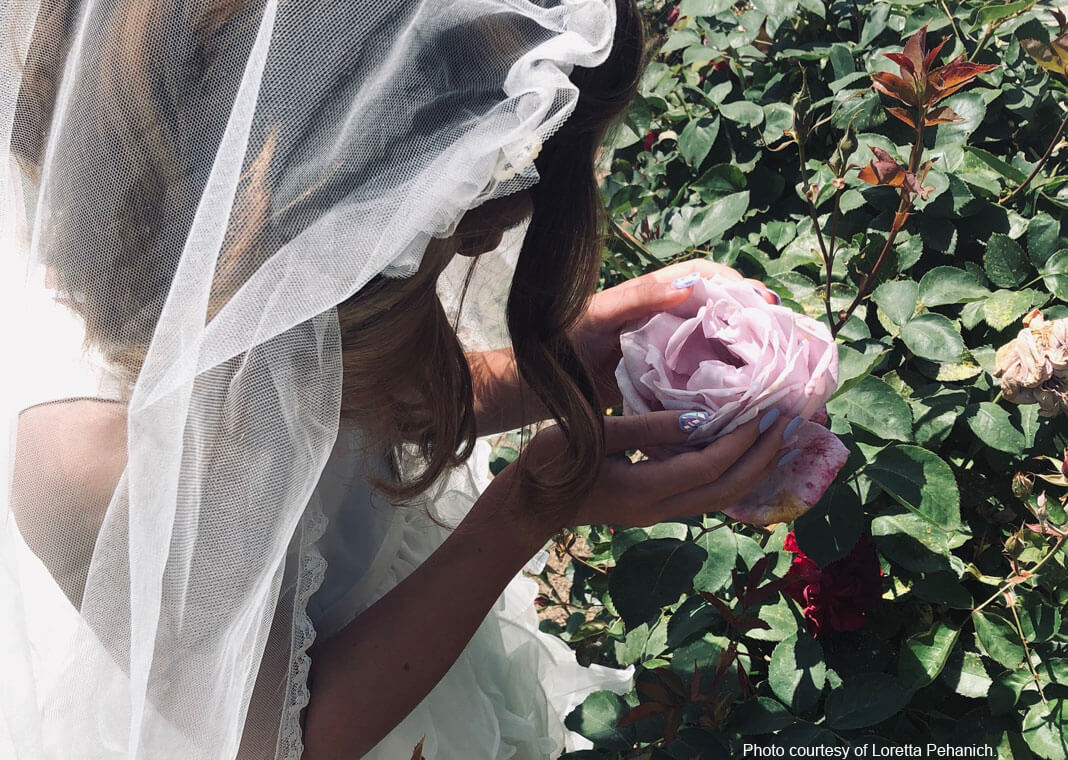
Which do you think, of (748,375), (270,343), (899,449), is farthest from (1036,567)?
(270,343)

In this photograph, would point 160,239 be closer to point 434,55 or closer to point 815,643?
point 434,55

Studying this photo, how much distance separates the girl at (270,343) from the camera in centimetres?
81

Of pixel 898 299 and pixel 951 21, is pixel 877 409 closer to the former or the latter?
pixel 898 299

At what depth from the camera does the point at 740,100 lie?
73.4 inches

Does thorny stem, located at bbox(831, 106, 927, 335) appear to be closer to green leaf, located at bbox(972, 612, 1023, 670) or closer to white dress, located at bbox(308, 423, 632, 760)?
green leaf, located at bbox(972, 612, 1023, 670)

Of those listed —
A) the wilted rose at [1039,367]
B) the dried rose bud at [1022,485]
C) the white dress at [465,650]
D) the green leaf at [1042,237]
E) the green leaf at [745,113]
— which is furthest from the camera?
the green leaf at [745,113]

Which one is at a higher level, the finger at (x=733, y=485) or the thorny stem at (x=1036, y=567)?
the finger at (x=733, y=485)

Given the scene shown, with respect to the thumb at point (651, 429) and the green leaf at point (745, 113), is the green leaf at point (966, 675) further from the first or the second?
the green leaf at point (745, 113)

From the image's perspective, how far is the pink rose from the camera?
1160mm

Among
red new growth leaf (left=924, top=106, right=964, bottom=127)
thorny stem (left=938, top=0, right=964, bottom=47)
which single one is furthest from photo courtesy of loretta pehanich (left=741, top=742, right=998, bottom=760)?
thorny stem (left=938, top=0, right=964, bottom=47)

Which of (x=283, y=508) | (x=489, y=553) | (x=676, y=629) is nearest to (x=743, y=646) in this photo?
(x=676, y=629)

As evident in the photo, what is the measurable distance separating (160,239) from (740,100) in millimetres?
1321

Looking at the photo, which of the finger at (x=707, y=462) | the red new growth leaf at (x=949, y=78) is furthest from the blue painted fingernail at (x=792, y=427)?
the red new growth leaf at (x=949, y=78)

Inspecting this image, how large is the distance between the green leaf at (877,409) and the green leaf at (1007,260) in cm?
29
